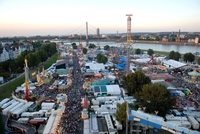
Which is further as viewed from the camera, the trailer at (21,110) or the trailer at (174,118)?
the trailer at (21,110)

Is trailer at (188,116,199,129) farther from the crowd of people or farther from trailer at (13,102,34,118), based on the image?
trailer at (13,102,34,118)

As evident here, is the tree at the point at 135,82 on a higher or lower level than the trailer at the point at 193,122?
higher

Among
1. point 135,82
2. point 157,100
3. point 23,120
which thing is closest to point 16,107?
point 23,120

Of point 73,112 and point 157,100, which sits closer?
point 157,100

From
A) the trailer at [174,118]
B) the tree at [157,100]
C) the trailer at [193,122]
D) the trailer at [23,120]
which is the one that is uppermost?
the tree at [157,100]

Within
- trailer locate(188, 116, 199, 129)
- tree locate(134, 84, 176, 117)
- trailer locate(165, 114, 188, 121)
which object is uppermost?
tree locate(134, 84, 176, 117)

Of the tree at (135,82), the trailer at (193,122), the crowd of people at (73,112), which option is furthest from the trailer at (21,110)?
the trailer at (193,122)

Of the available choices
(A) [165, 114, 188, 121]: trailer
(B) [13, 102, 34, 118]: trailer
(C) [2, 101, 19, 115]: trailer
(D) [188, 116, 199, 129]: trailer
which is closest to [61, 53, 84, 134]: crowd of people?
(B) [13, 102, 34, 118]: trailer

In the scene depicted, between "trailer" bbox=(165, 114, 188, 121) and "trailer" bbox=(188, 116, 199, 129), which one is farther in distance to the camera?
"trailer" bbox=(165, 114, 188, 121)

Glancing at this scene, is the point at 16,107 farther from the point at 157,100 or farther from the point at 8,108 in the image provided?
the point at 157,100

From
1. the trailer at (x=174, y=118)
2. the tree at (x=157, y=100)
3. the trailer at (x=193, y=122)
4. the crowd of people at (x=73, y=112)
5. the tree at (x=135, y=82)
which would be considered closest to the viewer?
the crowd of people at (x=73, y=112)

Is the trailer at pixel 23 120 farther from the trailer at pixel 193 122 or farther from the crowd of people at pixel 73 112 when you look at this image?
the trailer at pixel 193 122

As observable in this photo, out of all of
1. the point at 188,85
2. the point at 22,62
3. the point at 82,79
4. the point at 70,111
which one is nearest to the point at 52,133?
the point at 70,111
